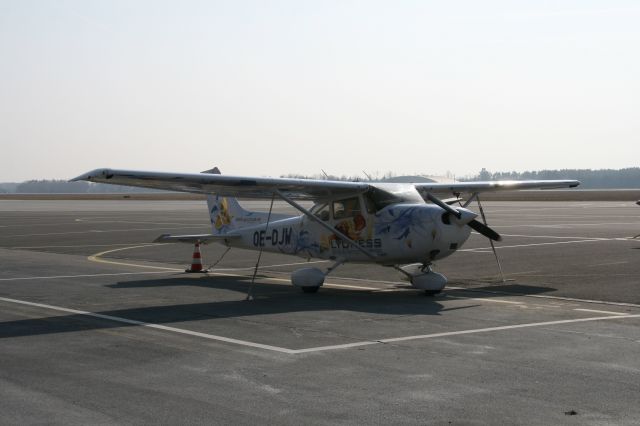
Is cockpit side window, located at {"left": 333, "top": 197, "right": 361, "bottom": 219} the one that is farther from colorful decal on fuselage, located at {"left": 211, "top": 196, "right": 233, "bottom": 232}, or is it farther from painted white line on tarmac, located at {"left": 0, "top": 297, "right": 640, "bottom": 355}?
painted white line on tarmac, located at {"left": 0, "top": 297, "right": 640, "bottom": 355}

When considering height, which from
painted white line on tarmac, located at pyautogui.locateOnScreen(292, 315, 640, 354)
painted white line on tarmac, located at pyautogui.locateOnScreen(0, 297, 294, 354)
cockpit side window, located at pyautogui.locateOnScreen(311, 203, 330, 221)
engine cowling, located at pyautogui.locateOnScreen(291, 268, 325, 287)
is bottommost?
painted white line on tarmac, located at pyautogui.locateOnScreen(292, 315, 640, 354)

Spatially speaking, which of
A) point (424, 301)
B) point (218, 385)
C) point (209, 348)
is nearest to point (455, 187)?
point (424, 301)

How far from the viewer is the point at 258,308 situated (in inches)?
570

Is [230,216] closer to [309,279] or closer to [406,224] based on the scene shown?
[309,279]

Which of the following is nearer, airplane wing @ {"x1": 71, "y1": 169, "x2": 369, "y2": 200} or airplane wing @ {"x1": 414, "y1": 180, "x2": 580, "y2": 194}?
airplane wing @ {"x1": 71, "y1": 169, "x2": 369, "y2": 200}

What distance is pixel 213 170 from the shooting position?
64.7 ft

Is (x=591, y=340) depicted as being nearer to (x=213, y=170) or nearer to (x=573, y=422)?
(x=573, y=422)

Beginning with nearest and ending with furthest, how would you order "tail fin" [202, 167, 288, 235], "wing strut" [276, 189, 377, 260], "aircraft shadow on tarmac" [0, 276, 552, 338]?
"aircraft shadow on tarmac" [0, 276, 552, 338]
"wing strut" [276, 189, 377, 260]
"tail fin" [202, 167, 288, 235]

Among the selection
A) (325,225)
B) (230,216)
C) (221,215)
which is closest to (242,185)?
(325,225)

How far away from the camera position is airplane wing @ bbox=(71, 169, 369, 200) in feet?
47.9

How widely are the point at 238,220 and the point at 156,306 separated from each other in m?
6.16

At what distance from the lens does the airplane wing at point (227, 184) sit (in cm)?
1459

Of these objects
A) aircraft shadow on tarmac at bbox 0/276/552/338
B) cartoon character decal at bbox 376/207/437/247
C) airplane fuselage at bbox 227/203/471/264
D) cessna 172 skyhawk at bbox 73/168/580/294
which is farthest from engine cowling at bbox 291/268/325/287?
cartoon character decal at bbox 376/207/437/247

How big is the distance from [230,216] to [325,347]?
1056cm
